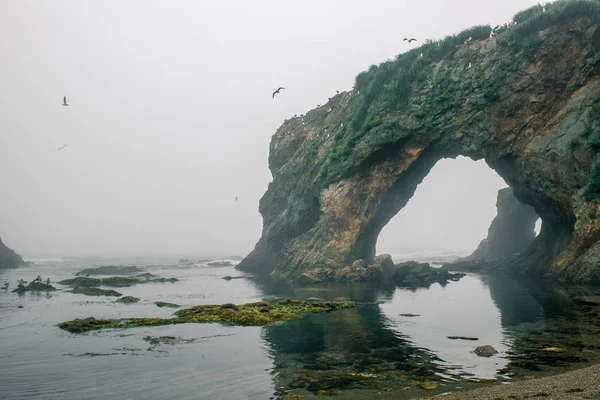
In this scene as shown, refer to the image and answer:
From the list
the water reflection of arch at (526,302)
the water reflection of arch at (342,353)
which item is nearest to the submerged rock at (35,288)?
the water reflection of arch at (342,353)

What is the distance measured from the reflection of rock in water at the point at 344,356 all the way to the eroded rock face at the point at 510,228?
222ft

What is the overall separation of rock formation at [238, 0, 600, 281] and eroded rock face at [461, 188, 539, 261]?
944 inches

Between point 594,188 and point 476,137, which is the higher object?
point 476,137

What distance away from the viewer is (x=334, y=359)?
17688 mm

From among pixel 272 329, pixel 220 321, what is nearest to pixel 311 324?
pixel 272 329

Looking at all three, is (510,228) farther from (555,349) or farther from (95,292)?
(95,292)

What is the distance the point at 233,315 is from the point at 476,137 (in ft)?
132

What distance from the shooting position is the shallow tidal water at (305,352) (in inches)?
558

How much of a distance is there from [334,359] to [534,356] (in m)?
8.59

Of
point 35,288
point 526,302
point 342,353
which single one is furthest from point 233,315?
point 35,288

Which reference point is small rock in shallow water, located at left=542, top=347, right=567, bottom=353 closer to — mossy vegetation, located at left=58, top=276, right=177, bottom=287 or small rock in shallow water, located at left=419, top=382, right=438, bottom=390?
small rock in shallow water, located at left=419, top=382, right=438, bottom=390

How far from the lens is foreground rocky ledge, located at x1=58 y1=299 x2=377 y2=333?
86.0 feet

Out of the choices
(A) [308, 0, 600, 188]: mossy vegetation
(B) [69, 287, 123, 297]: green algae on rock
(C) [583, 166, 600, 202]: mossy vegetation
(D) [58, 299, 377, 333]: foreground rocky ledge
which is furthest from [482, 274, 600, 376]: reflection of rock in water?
(B) [69, 287, 123, 297]: green algae on rock

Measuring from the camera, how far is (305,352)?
19078mm
